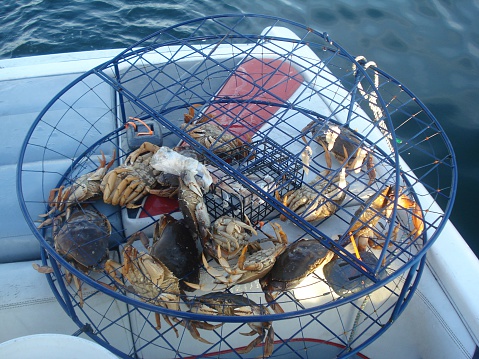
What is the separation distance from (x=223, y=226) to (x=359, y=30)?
274 inches

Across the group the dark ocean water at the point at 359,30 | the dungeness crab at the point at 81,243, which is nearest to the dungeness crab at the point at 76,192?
the dungeness crab at the point at 81,243

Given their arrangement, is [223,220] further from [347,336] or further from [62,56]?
[62,56]

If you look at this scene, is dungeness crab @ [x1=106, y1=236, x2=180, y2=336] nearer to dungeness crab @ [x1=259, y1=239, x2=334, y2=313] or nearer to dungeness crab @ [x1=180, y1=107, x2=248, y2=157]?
dungeness crab @ [x1=259, y1=239, x2=334, y2=313]

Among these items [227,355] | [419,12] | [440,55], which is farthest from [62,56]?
[419,12]

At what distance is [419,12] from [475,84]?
2320 mm

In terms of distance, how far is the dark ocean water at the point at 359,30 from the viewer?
8.02 metres

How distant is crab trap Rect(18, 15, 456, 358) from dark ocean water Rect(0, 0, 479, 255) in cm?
391

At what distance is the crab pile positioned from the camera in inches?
129

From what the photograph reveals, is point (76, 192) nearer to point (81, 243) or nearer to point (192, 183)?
point (81, 243)

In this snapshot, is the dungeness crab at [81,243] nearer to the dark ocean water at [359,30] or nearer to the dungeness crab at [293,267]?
the dungeness crab at [293,267]

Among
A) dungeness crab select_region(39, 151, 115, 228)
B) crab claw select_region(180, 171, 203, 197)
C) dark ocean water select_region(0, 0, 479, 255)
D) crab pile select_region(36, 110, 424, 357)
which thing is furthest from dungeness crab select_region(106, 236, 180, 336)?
dark ocean water select_region(0, 0, 479, 255)

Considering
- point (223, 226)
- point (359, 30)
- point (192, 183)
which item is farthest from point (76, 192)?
point (359, 30)

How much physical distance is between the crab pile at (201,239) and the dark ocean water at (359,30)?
436 cm

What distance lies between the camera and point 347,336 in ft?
13.4
